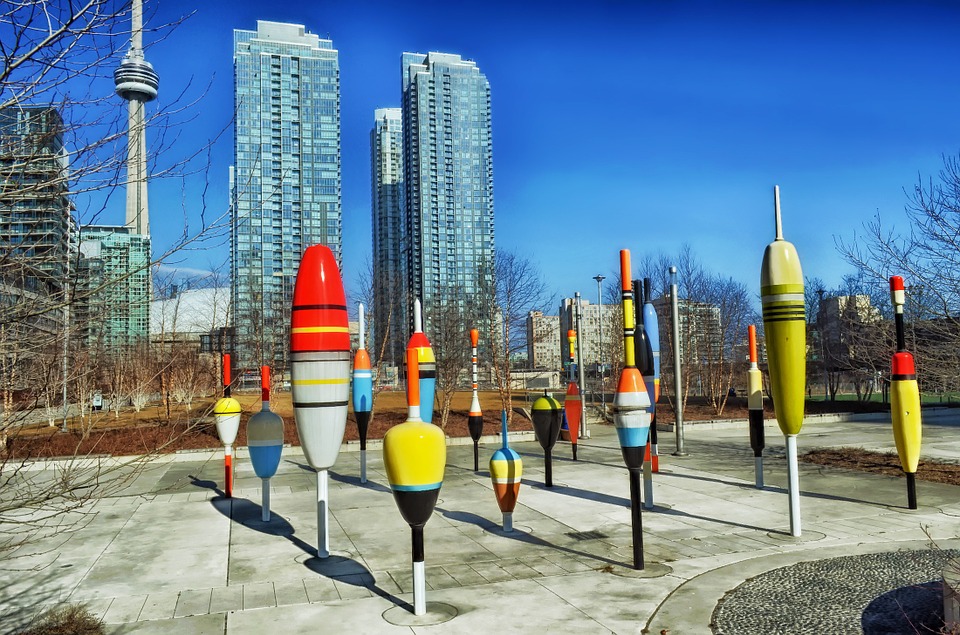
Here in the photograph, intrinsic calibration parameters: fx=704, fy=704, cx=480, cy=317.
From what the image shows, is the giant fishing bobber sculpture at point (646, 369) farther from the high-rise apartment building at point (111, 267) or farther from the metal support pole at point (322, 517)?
the high-rise apartment building at point (111, 267)

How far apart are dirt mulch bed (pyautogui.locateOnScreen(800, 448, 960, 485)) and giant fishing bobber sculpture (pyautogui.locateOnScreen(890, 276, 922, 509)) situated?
8.82 feet

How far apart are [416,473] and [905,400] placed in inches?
285

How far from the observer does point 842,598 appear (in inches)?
233

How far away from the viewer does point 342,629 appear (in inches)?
221

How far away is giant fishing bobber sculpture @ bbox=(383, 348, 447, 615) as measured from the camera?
5.89m

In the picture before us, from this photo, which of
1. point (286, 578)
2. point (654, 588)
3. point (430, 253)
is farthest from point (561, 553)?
point (430, 253)

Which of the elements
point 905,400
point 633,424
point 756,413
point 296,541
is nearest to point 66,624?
point 296,541

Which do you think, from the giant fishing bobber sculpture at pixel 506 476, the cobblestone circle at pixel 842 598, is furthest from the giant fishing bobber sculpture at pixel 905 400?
the giant fishing bobber sculpture at pixel 506 476

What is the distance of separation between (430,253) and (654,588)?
89.2 meters

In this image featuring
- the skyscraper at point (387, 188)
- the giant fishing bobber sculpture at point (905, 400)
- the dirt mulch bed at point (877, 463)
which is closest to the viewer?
the giant fishing bobber sculpture at point (905, 400)

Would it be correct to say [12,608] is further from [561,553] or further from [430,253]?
[430,253]

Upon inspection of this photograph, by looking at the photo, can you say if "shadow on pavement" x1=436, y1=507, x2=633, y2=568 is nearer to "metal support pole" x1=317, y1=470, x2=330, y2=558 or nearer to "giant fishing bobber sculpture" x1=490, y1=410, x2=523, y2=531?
"giant fishing bobber sculpture" x1=490, y1=410, x2=523, y2=531

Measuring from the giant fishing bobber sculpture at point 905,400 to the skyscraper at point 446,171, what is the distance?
80876mm

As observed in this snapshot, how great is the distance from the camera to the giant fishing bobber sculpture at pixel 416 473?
5.89m
